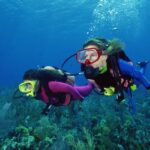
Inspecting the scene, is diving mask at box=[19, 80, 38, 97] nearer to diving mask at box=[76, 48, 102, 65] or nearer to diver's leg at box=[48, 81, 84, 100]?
diver's leg at box=[48, 81, 84, 100]

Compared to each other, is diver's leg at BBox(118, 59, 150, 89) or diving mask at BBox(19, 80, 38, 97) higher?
diving mask at BBox(19, 80, 38, 97)

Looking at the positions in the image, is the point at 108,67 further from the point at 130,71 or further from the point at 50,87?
the point at 50,87

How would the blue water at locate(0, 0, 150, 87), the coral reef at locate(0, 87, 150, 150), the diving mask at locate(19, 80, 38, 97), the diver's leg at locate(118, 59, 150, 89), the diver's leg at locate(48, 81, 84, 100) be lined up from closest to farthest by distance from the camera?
1. the diver's leg at locate(118, 59, 150, 89)
2. the diving mask at locate(19, 80, 38, 97)
3. the diver's leg at locate(48, 81, 84, 100)
4. the coral reef at locate(0, 87, 150, 150)
5. the blue water at locate(0, 0, 150, 87)

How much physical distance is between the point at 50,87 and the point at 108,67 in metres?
1.25

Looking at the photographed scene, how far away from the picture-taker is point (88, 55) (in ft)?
17.5

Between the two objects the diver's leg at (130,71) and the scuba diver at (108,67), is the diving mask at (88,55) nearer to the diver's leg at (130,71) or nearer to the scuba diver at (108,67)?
the scuba diver at (108,67)

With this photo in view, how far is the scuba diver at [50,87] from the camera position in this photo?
19.2 feet

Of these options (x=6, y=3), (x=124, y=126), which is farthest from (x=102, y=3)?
(x=124, y=126)

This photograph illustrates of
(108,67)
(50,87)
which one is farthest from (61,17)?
(108,67)

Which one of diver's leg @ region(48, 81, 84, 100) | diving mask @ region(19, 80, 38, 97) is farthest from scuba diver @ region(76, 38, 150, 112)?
diving mask @ region(19, 80, 38, 97)

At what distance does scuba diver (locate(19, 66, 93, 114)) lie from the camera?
19.2 ft

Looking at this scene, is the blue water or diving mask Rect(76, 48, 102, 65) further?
the blue water

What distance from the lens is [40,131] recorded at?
9281mm

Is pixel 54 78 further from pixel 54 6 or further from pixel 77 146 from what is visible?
pixel 54 6
